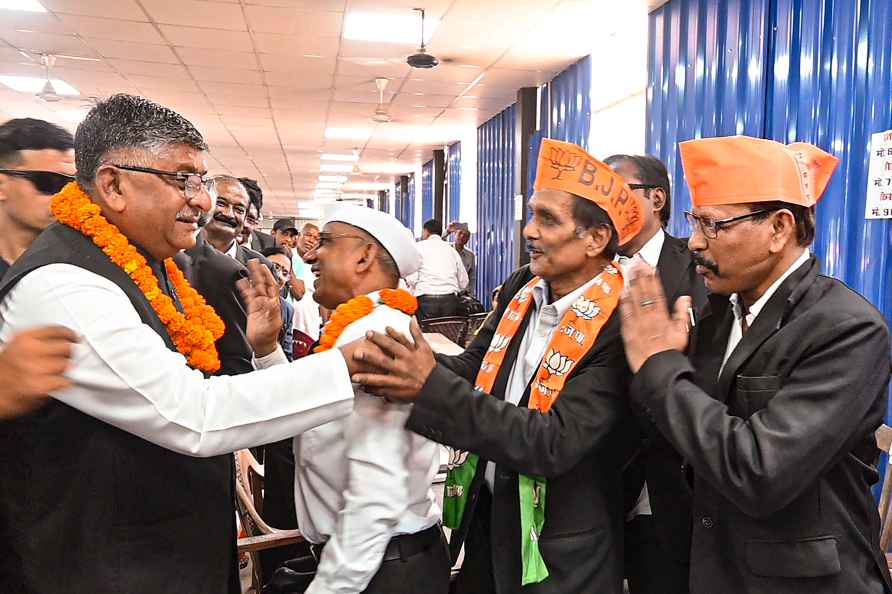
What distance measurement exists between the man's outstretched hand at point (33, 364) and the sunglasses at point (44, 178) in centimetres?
113

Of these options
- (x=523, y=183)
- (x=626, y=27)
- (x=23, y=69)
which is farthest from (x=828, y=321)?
(x=23, y=69)

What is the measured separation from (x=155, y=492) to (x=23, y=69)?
8318 millimetres

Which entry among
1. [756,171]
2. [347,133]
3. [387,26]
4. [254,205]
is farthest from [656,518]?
[347,133]

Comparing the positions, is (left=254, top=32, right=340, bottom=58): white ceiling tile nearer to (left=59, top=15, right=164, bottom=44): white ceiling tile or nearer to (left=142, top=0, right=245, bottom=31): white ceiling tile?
(left=142, top=0, right=245, bottom=31): white ceiling tile

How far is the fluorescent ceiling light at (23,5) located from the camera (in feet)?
18.0

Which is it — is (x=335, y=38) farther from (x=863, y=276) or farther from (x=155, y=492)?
(x=155, y=492)

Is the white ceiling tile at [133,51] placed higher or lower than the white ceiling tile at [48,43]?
lower

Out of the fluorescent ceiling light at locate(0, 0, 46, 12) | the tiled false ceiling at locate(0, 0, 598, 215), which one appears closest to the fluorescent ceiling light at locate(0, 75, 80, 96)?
the tiled false ceiling at locate(0, 0, 598, 215)

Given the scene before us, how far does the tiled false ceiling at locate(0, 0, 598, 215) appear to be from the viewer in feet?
17.8

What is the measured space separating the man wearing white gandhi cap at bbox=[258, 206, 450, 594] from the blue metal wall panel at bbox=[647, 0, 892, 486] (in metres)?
2.36

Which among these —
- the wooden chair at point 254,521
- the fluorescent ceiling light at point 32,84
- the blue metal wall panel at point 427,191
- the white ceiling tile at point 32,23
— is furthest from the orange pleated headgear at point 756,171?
the blue metal wall panel at point 427,191

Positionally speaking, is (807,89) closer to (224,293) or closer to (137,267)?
(224,293)

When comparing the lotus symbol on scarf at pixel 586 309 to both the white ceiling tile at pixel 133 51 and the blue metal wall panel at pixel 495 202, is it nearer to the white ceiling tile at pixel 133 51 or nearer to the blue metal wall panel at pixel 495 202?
the white ceiling tile at pixel 133 51

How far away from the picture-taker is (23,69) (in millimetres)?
7898
